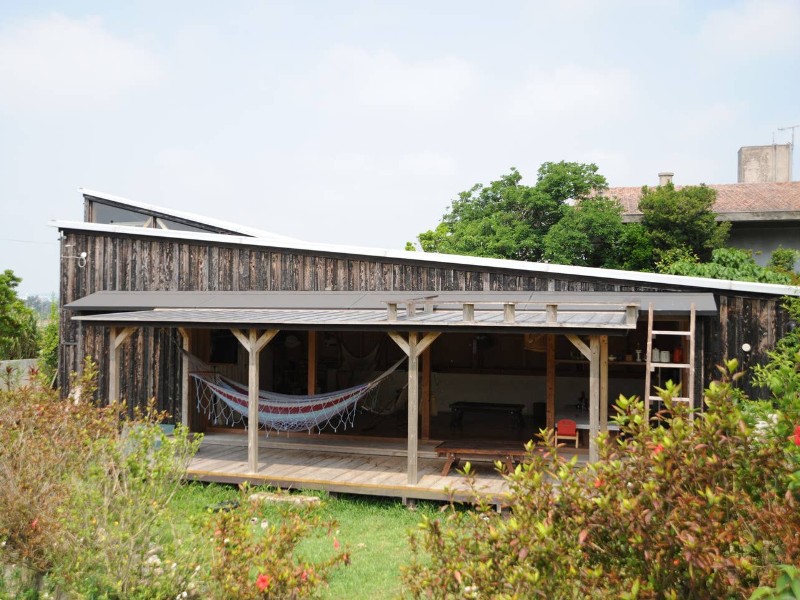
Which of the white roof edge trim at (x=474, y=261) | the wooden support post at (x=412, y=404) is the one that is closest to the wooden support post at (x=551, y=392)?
the white roof edge trim at (x=474, y=261)

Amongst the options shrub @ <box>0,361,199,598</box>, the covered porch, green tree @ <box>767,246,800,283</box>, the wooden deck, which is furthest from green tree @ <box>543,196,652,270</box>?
shrub @ <box>0,361,199,598</box>

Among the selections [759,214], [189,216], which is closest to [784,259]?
[759,214]

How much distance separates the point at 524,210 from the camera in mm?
21312

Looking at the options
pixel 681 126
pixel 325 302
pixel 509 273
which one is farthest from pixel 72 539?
pixel 681 126

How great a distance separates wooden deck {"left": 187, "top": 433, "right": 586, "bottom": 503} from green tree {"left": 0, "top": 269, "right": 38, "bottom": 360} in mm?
9197

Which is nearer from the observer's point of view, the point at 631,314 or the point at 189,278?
the point at 631,314

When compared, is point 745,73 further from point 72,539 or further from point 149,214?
point 72,539

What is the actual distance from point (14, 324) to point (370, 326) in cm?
1264

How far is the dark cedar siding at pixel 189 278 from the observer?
30.0 feet

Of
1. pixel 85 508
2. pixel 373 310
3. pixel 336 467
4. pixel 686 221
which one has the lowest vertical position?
pixel 336 467

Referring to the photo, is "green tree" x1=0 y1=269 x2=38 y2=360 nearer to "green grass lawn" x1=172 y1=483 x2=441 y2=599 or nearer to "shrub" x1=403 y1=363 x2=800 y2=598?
"green grass lawn" x1=172 y1=483 x2=441 y2=599

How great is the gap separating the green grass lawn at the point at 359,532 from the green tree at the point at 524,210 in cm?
1438

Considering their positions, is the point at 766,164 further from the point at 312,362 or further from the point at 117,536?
the point at 117,536

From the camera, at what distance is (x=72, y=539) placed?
3.95 metres
